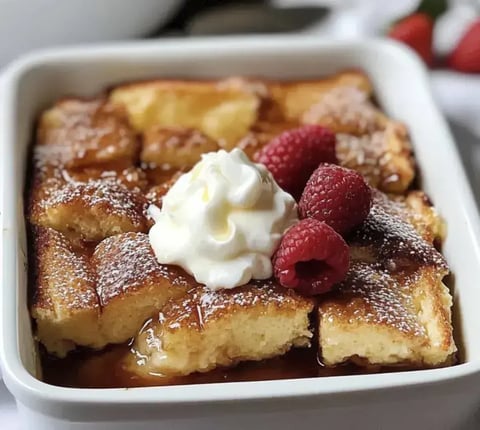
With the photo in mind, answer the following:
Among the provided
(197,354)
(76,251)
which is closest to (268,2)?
(76,251)

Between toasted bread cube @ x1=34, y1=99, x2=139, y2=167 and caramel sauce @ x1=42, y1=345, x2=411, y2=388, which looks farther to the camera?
toasted bread cube @ x1=34, y1=99, x2=139, y2=167

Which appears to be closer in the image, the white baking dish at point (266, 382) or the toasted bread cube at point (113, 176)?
the white baking dish at point (266, 382)

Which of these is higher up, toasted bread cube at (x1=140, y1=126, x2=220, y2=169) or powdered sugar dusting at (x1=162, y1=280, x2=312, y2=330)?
toasted bread cube at (x1=140, y1=126, x2=220, y2=169)

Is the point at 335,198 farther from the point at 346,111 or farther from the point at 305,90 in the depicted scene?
the point at 305,90

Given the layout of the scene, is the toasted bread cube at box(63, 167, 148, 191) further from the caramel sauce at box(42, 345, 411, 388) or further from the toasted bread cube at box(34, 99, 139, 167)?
the caramel sauce at box(42, 345, 411, 388)

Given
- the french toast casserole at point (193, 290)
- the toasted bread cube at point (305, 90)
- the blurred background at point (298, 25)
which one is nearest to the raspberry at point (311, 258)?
the french toast casserole at point (193, 290)

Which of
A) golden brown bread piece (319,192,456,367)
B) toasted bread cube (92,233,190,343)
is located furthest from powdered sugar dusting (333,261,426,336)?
toasted bread cube (92,233,190,343)

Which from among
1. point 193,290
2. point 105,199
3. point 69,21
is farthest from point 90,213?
point 69,21

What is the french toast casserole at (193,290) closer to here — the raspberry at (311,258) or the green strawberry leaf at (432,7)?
the raspberry at (311,258)
